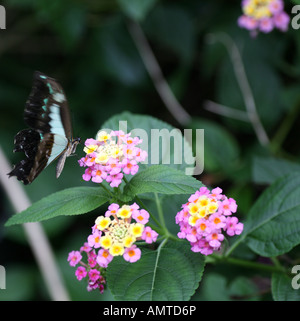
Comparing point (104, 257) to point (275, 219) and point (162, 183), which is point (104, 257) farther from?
point (275, 219)

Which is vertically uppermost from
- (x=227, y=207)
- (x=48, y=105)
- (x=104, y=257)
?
(x=48, y=105)

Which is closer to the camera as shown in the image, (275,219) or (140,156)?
(140,156)

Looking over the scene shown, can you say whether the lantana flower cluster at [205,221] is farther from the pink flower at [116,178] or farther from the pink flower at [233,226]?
the pink flower at [116,178]

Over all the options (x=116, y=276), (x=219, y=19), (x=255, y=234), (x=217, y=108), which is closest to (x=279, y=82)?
(x=217, y=108)

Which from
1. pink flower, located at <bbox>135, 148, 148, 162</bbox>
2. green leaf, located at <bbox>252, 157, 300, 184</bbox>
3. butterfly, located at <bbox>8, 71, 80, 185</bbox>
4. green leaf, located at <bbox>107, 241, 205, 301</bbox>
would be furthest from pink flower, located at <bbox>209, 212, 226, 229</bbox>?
green leaf, located at <bbox>252, 157, 300, 184</bbox>

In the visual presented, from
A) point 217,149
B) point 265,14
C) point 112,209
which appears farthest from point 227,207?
point 217,149

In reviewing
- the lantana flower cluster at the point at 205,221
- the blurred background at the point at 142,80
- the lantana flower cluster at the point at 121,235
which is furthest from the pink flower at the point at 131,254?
the blurred background at the point at 142,80

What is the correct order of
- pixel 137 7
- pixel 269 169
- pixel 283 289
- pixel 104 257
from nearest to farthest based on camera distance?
pixel 104 257
pixel 283 289
pixel 269 169
pixel 137 7

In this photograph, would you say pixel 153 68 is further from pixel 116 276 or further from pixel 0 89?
pixel 116 276
